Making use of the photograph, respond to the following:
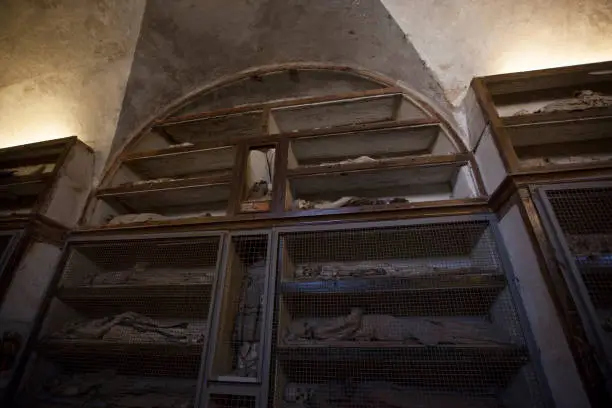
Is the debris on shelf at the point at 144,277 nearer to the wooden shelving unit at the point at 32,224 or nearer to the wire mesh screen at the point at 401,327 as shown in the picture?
the wooden shelving unit at the point at 32,224

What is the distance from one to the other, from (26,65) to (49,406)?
2878mm

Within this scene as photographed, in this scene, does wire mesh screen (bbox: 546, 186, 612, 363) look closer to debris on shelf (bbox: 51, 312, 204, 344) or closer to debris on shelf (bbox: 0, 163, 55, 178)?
debris on shelf (bbox: 51, 312, 204, 344)

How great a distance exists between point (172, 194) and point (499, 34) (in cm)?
282

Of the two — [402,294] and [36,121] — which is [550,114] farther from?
[36,121]

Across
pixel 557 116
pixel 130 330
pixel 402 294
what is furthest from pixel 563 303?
pixel 130 330

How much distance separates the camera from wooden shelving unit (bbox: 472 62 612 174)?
194cm

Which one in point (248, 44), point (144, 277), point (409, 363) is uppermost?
point (248, 44)

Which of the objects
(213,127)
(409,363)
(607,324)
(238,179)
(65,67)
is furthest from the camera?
(213,127)

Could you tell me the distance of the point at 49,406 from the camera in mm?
2045

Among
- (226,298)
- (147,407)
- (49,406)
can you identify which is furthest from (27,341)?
(226,298)

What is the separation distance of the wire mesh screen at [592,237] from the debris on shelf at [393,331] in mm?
460

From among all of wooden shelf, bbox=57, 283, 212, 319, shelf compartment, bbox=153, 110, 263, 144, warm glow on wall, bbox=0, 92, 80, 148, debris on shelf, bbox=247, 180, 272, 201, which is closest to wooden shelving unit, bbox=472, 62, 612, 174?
debris on shelf, bbox=247, 180, 272, 201

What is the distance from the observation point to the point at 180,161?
296 centimetres

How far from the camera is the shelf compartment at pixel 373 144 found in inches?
102
